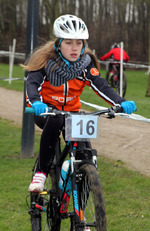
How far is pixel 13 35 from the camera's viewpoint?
4216 centimetres

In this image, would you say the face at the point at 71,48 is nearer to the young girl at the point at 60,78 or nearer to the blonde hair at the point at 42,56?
the young girl at the point at 60,78

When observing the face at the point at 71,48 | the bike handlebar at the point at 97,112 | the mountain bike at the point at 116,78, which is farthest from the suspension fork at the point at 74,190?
the mountain bike at the point at 116,78

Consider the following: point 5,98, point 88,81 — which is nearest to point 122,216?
point 88,81

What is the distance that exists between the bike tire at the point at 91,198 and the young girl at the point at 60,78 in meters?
0.53

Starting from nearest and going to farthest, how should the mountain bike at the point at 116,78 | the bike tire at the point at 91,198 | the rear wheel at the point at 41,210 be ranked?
the bike tire at the point at 91,198
the rear wheel at the point at 41,210
the mountain bike at the point at 116,78

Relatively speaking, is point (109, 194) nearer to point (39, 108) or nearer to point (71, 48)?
point (71, 48)

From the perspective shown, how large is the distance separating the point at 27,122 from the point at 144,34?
37788 mm

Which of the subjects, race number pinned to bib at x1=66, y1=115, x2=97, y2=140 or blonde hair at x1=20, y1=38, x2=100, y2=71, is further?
blonde hair at x1=20, y1=38, x2=100, y2=71

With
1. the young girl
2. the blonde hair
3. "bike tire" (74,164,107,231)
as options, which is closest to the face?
the young girl

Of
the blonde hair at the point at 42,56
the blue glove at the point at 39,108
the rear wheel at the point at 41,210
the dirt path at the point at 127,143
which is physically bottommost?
the dirt path at the point at 127,143

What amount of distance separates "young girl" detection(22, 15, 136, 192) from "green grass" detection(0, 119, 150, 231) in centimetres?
120

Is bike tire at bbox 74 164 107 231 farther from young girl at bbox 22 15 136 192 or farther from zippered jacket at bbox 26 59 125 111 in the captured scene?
zippered jacket at bbox 26 59 125 111

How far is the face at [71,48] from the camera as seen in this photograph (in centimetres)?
372

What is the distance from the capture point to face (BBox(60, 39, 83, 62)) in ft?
12.2
